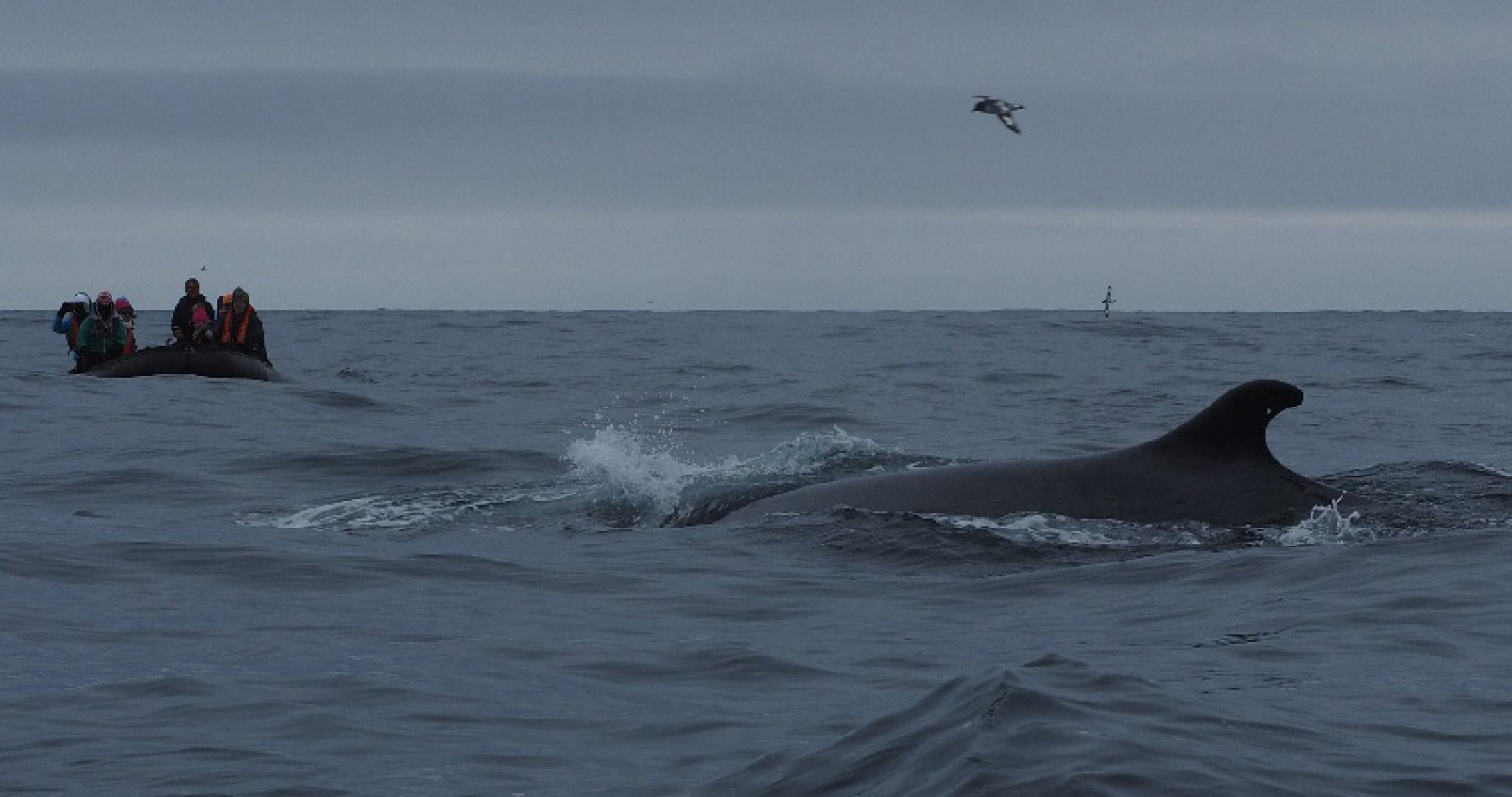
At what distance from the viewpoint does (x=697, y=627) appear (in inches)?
361

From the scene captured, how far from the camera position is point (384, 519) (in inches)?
537

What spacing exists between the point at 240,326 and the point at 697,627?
2183 centimetres

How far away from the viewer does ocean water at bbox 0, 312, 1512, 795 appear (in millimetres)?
6309

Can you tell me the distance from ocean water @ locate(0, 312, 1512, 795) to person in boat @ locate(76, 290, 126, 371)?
385 inches

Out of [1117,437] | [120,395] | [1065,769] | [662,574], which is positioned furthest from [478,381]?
[1065,769]

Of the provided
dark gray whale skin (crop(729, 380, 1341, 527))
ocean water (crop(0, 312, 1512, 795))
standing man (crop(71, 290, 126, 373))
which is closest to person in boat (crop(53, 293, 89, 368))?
standing man (crop(71, 290, 126, 373))

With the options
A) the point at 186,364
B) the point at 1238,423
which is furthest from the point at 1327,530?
the point at 186,364

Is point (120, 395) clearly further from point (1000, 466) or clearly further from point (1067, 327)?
point (1067, 327)

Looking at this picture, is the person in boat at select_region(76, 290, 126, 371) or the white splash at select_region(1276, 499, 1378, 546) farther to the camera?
the person in boat at select_region(76, 290, 126, 371)

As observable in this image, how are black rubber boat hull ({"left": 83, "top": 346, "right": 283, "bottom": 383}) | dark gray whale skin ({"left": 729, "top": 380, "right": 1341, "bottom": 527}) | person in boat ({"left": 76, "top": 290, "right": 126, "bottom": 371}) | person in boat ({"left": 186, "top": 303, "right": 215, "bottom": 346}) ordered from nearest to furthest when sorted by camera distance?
dark gray whale skin ({"left": 729, "top": 380, "right": 1341, "bottom": 527}) → black rubber boat hull ({"left": 83, "top": 346, "right": 283, "bottom": 383}) → person in boat ({"left": 186, "top": 303, "right": 215, "bottom": 346}) → person in boat ({"left": 76, "top": 290, "right": 126, "bottom": 371})

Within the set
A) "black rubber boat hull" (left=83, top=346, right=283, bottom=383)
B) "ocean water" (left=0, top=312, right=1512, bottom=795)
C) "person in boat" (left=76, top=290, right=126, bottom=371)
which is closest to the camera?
"ocean water" (left=0, top=312, right=1512, bottom=795)

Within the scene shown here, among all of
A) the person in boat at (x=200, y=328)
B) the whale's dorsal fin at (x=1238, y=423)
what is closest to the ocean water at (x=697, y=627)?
the whale's dorsal fin at (x=1238, y=423)

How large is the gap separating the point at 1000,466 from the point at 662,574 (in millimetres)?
2566

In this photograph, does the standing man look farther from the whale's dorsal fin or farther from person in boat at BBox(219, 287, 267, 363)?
the whale's dorsal fin
